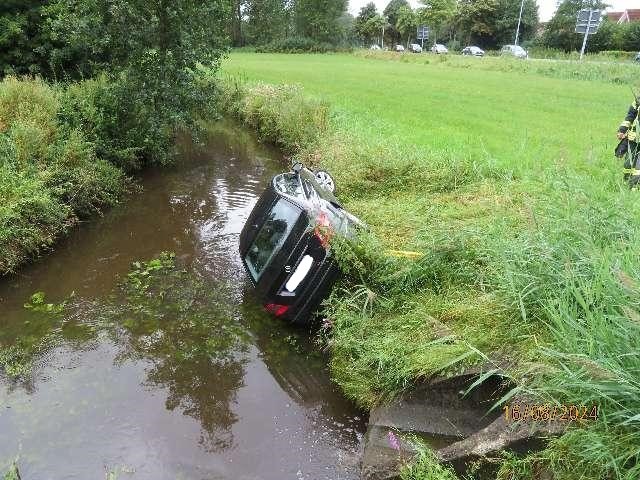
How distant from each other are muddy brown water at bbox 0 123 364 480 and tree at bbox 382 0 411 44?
67.9 metres

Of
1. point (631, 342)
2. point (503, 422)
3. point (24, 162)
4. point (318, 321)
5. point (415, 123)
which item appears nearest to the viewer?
point (631, 342)

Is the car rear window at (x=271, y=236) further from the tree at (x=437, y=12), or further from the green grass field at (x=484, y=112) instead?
the tree at (x=437, y=12)

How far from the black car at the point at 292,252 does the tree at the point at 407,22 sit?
61.0 meters

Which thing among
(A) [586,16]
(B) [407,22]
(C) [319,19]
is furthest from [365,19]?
(A) [586,16]

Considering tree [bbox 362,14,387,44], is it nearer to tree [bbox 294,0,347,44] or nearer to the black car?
tree [bbox 294,0,347,44]

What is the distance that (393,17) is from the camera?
232ft

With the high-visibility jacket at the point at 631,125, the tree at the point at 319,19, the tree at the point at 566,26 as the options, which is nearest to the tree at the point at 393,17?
the tree at the point at 319,19

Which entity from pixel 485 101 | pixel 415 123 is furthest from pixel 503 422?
pixel 485 101

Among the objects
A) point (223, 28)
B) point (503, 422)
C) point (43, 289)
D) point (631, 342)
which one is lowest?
Result: point (43, 289)

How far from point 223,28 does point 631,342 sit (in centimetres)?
1190

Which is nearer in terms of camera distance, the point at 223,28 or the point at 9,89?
the point at 9,89

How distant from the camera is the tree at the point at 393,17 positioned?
6919 cm

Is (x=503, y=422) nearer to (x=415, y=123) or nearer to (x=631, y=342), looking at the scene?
(x=631, y=342)

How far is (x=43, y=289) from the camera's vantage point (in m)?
7.20
